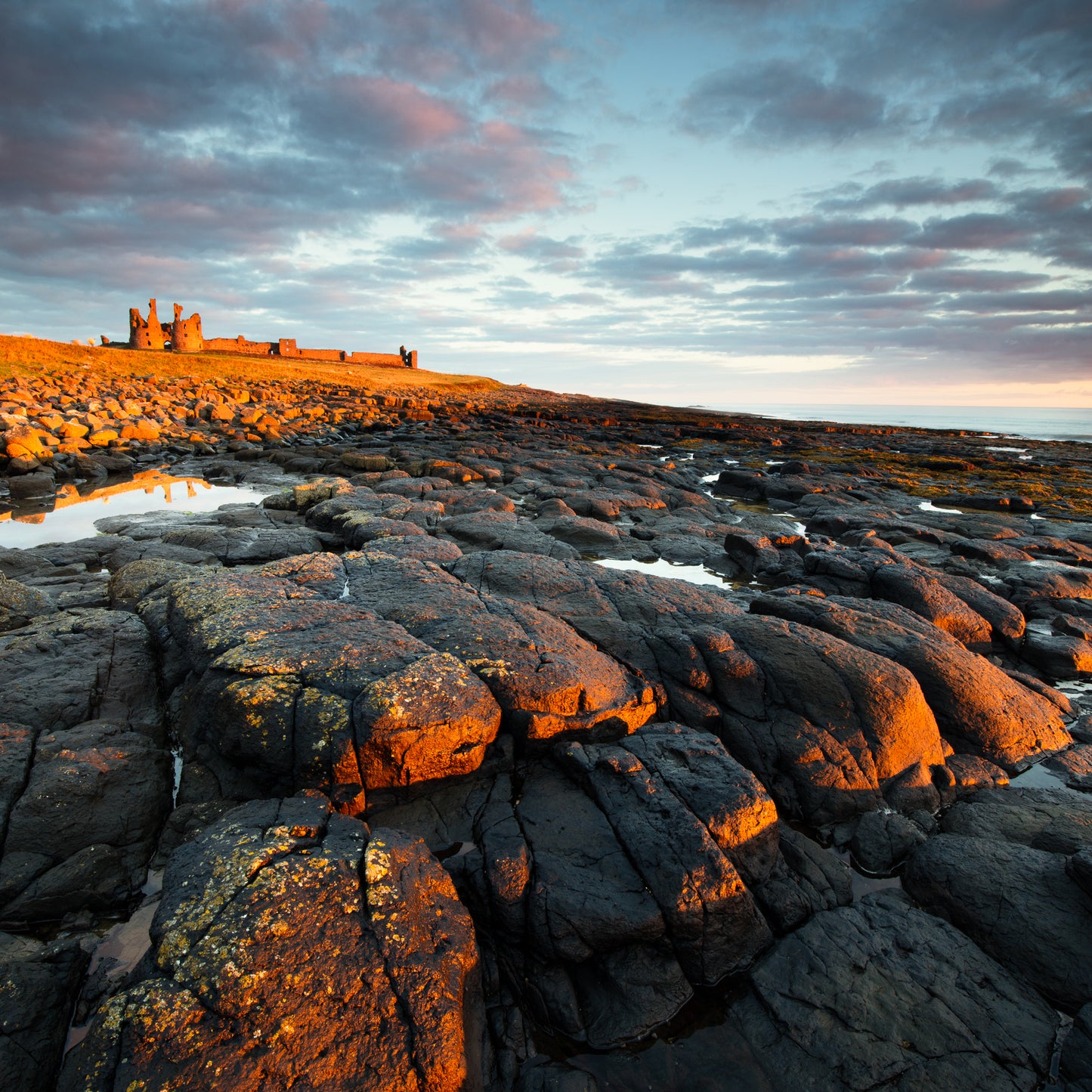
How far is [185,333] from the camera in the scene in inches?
3287

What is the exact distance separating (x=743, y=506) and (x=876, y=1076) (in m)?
21.5

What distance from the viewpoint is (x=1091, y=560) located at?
15.7 metres

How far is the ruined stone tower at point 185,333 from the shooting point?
273ft

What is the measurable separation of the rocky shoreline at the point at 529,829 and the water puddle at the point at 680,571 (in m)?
3.23

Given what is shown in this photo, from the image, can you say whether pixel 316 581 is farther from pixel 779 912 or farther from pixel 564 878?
pixel 779 912

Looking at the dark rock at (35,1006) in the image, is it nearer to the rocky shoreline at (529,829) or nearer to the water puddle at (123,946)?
the rocky shoreline at (529,829)

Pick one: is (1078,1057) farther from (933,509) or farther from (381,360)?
(381,360)

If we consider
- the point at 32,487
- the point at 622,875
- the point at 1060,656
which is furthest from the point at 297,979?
the point at 32,487

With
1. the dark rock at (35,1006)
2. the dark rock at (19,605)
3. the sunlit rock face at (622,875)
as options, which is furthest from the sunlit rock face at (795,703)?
the dark rock at (19,605)

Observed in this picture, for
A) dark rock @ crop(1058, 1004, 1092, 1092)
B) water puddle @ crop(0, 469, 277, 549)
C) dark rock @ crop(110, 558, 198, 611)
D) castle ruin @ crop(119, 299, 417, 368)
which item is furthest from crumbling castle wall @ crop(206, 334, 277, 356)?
dark rock @ crop(1058, 1004, 1092, 1092)

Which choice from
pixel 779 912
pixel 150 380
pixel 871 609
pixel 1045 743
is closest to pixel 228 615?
pixel 779 912

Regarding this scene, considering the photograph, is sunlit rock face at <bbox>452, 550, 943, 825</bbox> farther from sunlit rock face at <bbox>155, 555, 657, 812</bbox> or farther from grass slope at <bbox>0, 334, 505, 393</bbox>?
grass slope at <bbox>0, 334, 505, 393</bbox>

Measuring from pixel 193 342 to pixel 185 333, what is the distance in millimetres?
1473

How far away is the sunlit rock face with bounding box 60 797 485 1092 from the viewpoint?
3105 millimetres
